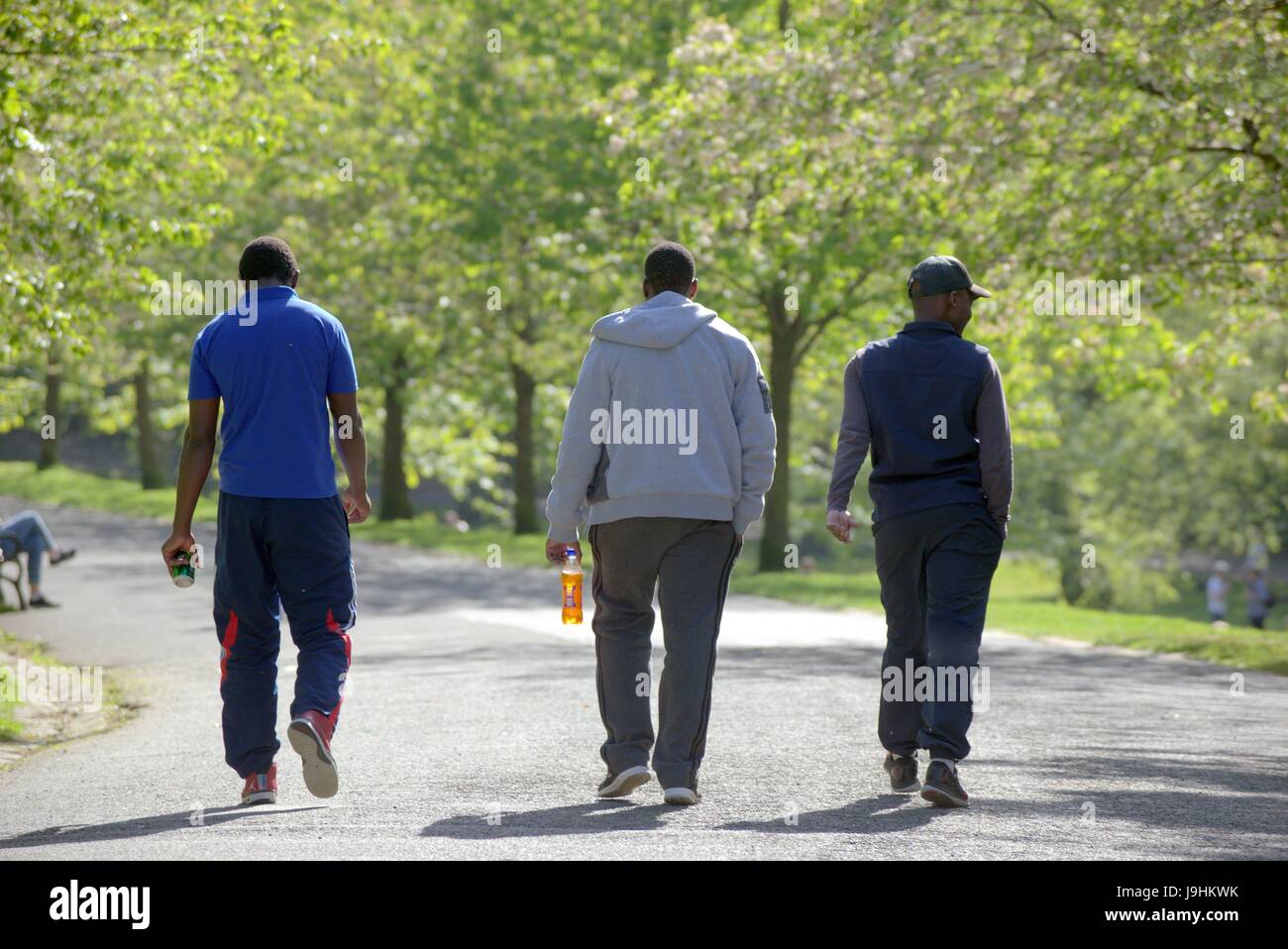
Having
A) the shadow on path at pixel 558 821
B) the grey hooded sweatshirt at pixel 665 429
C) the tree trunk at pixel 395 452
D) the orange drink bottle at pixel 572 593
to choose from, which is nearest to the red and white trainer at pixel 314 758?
the shadow on path at pixel 558 821

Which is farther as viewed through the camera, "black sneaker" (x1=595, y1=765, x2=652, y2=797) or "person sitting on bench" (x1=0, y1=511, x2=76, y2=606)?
"person sitting on bench" (x1=0, y1=511, x2=76, y2=606)

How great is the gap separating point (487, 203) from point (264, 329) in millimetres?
22279

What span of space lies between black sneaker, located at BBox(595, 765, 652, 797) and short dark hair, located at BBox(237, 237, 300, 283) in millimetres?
2168

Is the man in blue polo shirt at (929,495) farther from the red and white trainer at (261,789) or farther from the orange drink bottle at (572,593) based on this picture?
the red and white trainer at (261,789)

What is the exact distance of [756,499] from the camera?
6738 mm

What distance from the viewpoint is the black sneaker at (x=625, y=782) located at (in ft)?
21.8

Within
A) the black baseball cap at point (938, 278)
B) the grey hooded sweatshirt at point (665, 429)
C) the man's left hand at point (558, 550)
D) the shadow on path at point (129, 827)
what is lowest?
the shadow on path at point (129, 827)

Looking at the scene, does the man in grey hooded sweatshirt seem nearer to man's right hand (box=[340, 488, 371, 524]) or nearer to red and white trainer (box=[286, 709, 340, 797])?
man's right hand (box=[340, 488, 371, 524])

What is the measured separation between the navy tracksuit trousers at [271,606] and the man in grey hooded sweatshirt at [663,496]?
81cm

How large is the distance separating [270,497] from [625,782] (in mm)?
1620

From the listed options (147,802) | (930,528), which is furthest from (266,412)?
(930,528)

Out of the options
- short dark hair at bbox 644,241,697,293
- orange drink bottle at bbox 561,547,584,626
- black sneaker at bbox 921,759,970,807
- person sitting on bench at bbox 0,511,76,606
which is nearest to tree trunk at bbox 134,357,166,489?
person sitting on bench at bbox 0,511,76,606

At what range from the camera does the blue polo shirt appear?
21.7 ft

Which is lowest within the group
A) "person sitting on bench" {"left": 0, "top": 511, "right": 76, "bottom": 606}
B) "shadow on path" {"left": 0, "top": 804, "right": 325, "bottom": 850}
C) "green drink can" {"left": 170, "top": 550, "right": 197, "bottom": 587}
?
"shadow on path" {"left": 0, "top": 804, "right": 325, "bottom": 850}
